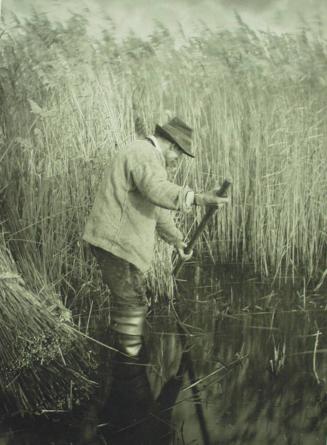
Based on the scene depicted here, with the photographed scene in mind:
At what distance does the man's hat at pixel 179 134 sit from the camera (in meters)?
1.92

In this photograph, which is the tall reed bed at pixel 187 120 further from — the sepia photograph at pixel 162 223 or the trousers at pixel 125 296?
the trousers at pixel 125 296

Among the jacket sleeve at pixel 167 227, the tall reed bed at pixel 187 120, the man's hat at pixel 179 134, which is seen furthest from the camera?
the tall reed bed at pixel 187 120

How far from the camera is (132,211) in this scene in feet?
6.40

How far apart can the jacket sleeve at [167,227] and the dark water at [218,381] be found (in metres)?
0.37

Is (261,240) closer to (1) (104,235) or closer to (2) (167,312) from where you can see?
(2) (167,312)

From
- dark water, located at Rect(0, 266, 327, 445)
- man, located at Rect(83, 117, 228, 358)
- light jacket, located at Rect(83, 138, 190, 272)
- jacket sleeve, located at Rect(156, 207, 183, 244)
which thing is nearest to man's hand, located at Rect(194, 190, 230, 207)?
man, located at Rect(83, 117, 228, 358)

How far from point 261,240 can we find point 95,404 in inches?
52.9

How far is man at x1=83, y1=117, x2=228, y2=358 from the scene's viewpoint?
185 cm

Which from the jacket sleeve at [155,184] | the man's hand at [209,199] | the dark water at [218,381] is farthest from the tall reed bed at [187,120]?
the man's hand at [209,199]

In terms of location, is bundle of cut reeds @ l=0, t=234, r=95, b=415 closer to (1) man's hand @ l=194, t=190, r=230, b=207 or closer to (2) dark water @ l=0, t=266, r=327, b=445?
(2) dark water @ l=0, t=266, r=327, b=445

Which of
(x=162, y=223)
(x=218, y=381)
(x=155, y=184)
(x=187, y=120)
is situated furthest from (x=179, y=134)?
(x=187, y=120)

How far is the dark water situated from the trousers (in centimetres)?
9

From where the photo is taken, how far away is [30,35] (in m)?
2.93

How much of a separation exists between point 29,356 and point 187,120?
165 centimetres
